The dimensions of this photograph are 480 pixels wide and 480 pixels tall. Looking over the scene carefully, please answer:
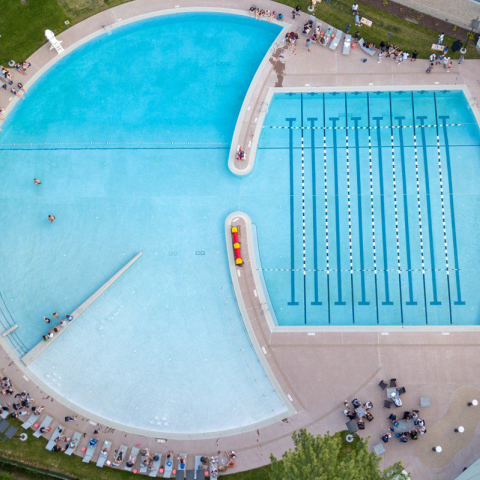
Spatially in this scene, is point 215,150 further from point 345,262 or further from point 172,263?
point 345,262

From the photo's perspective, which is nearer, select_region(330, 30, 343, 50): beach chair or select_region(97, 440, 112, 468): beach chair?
select_region(97, 440, 112, 468): beach chair

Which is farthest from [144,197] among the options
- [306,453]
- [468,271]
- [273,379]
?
[468,271]

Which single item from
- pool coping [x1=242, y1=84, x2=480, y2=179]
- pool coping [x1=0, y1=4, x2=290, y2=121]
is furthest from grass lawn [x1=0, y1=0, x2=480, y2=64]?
pool coping [x1=242, y1=84, x2=480, y2=179]

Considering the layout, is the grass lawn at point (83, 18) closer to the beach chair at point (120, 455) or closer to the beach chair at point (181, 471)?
the beach chair at point (120, 455)

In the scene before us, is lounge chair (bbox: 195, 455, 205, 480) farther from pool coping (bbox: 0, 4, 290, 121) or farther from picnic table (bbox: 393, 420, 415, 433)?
pool coping (bbox: 0, 4, 290, 121)

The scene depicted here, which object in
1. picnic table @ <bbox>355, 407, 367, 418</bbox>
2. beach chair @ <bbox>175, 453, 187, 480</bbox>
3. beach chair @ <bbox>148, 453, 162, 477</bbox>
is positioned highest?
beach chair @ <bbox>148, 453, 162, 477</bbox>

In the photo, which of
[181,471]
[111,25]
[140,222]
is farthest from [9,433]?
[111,25]
